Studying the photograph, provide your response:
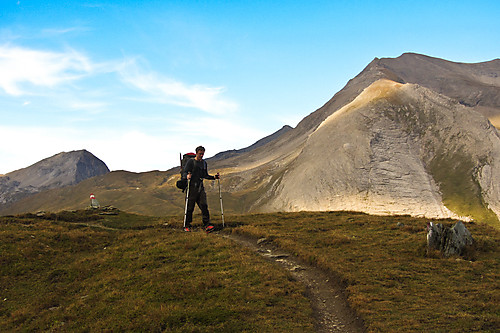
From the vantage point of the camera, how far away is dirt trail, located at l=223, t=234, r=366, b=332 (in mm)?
12414

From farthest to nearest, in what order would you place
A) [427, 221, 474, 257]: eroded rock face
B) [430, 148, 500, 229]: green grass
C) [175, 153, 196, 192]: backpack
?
[430, 148, 500, 229]: green grass, [175, 153, 196, 192]: backpack, [427, 221, 474, 257]: eroded rock face

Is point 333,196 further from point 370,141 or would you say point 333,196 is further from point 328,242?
point 328,242

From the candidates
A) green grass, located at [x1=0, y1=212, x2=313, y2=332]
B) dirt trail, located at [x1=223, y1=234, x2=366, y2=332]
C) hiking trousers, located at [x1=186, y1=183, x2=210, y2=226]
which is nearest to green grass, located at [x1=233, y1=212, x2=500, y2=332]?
dirt trail, located at [x1=223, y1=234, x2=366, y2=332]

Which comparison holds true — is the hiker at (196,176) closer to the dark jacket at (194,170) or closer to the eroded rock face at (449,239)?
the dark jacket at (194,170)

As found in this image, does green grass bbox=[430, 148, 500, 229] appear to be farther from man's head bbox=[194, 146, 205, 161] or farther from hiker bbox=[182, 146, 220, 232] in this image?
man's head bbox=[194, 146, 205, 161]

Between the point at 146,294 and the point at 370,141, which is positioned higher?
the point at 370,141

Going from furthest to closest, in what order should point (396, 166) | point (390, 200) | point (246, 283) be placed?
point (396, 166)
point (390, 200)
point (246, 283)

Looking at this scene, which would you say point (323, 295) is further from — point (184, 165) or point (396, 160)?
point (396, 160)

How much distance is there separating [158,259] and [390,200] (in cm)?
12173

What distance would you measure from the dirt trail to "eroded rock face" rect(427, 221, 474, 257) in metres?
7.33

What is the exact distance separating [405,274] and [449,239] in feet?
16.9

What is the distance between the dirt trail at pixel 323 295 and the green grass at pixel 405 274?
426 mm

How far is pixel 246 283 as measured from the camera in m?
14.7

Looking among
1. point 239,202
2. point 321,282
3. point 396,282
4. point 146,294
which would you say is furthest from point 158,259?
point 239,202
